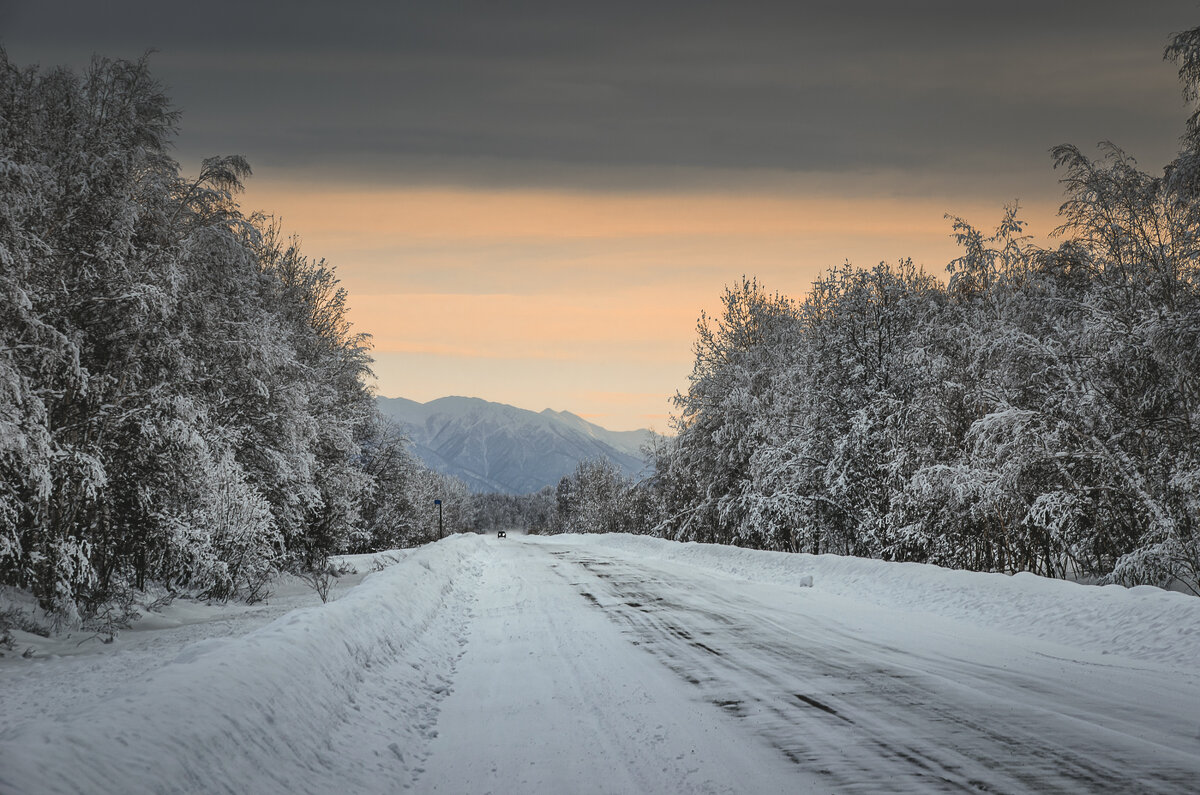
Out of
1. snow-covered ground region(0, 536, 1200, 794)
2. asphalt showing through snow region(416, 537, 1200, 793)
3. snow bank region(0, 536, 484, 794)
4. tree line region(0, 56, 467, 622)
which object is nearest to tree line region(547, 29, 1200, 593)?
snow-covered ground region(0, 536, 1200, 794)

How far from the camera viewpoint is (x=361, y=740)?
516 centimetres

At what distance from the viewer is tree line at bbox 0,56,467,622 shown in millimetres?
9430

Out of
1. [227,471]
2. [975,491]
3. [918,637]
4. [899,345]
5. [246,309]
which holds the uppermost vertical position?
[899,345]

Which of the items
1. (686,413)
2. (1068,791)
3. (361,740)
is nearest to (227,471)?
(361,740)

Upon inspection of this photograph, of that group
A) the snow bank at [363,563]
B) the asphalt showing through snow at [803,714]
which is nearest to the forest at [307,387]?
the snow bank at [363,563]

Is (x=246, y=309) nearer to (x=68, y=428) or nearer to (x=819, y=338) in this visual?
(x=68, y=428)

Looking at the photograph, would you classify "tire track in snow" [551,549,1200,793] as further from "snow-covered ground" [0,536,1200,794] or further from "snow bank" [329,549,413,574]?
"snow bank" [329,549,413,574]

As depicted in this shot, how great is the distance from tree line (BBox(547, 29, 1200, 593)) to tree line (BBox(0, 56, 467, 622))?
15.9 metres

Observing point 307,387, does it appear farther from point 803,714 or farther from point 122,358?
point 803,714

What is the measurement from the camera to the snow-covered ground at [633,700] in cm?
404

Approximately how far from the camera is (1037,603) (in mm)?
9758

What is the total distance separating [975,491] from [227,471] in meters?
Answer: 16.4

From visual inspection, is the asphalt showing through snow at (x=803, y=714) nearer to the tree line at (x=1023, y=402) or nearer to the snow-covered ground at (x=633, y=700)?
the snow-covered ground at (x=633, y=700)

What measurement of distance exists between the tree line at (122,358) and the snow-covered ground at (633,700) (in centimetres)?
210
